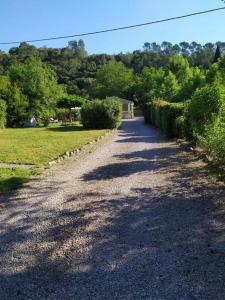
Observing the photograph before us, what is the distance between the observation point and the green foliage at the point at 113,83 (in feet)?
294

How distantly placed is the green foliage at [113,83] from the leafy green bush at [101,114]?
54799 millimetres

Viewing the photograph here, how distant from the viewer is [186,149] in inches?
604

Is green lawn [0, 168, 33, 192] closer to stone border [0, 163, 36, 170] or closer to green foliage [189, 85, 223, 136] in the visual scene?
stone border [0, 163, 36, 170]

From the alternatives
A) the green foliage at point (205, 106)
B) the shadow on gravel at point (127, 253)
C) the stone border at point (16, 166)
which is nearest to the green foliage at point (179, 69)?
the green foliage at point (205, 106)

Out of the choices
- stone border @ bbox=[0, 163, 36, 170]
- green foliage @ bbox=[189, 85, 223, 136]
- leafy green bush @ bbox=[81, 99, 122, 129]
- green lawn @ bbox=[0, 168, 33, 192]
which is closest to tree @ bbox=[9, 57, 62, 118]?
leafy green bush @ bbox=[81, 99, 122, 129]

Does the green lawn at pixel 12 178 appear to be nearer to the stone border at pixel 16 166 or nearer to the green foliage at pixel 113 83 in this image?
the stone border at pixel 16 166

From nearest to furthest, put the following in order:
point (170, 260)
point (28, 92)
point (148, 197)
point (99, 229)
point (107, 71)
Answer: point (170, 260) → point (99, 229) → point (148, 197) → point (28, 92) → point (107, 71)

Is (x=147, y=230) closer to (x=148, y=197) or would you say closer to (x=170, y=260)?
(x=170, y=260)

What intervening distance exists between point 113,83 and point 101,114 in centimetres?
5772

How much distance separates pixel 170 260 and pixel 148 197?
3.19 metres

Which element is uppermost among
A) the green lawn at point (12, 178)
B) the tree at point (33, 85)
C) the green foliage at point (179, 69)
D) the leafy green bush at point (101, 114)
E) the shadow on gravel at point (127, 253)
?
the green foliage at point (179, 69)

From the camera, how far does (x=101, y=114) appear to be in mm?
34188

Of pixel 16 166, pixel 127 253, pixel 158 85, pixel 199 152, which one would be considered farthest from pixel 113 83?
pixel 127 253

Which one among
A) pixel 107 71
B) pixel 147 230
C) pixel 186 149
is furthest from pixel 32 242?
pixel 107 71
